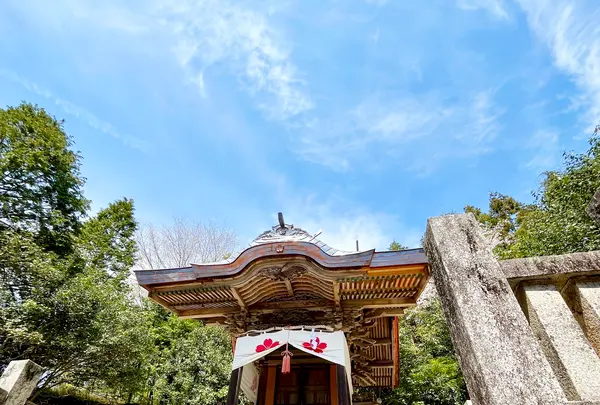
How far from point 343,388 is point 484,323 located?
454cm

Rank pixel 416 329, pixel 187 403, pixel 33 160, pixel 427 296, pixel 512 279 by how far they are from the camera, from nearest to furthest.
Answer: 1. pixel 512 279
2. pixel 187 403
3. pixel 33 160
4. pixel 416 329
5. pixel 427 296

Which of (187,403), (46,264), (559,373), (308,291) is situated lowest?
(559,373)

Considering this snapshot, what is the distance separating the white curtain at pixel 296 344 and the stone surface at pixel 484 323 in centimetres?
407

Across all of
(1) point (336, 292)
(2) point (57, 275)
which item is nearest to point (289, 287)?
(1) point (336, 292)

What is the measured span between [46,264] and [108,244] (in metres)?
4.74

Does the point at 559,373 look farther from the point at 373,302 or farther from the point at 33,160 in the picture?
the point at 33,160

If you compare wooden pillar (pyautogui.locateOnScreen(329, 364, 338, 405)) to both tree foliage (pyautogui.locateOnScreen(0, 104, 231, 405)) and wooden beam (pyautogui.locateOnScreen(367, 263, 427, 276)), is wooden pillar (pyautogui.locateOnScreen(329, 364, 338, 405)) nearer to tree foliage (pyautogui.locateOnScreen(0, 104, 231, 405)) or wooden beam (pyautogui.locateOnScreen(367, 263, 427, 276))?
wooden beam (pyautogui.locateOnScreen(367, 263, 427, 276))

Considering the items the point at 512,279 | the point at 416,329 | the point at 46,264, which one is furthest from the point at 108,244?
the point at 512,279

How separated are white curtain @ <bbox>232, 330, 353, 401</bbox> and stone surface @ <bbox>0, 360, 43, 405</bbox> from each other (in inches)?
110

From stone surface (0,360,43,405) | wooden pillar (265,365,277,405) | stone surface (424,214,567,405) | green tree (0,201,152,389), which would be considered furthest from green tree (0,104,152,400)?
stone surface (424,214,567,405)

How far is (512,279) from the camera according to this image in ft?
4.24

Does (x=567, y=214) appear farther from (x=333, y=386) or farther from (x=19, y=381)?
(x=19, y=381)

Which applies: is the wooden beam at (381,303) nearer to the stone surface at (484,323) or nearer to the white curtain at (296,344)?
the white curtain at (296,344)

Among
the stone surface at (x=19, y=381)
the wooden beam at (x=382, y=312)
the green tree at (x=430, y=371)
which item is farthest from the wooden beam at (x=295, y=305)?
the green tree at (x=430, y=371)
